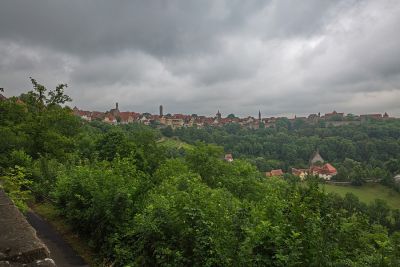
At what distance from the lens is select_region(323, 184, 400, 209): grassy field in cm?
7849

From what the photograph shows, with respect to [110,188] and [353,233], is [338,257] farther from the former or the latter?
[110,188]

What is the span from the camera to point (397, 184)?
3420 inches

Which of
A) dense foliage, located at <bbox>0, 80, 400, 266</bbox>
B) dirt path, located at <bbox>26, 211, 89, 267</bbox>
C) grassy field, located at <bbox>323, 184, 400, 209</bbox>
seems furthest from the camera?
grassy field, located at <bbox>323, 184, 400, 209</bbox>

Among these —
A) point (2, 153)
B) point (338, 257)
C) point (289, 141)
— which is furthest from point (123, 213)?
point (289, 141)

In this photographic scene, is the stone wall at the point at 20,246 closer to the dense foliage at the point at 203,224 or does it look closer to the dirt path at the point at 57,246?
the dense foliage at the point at 203,224

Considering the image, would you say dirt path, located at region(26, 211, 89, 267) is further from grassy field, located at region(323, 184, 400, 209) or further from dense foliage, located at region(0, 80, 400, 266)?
grassy field, located at region(323, 184, 400, 209)

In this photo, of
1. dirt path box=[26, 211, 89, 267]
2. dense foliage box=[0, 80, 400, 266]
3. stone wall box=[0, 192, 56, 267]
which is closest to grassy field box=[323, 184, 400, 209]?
dense foliage box=[0, 80, 400, 266]

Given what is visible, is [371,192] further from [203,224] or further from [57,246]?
[203,224]

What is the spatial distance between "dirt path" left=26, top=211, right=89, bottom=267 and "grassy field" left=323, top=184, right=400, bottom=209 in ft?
236

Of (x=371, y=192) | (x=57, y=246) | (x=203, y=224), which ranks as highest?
(x=203, y=224)

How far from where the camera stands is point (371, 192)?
85812 millimetres

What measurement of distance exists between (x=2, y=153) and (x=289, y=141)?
137m

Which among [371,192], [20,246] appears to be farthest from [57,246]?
[371,192]

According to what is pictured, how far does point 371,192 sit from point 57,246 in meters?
89.2
